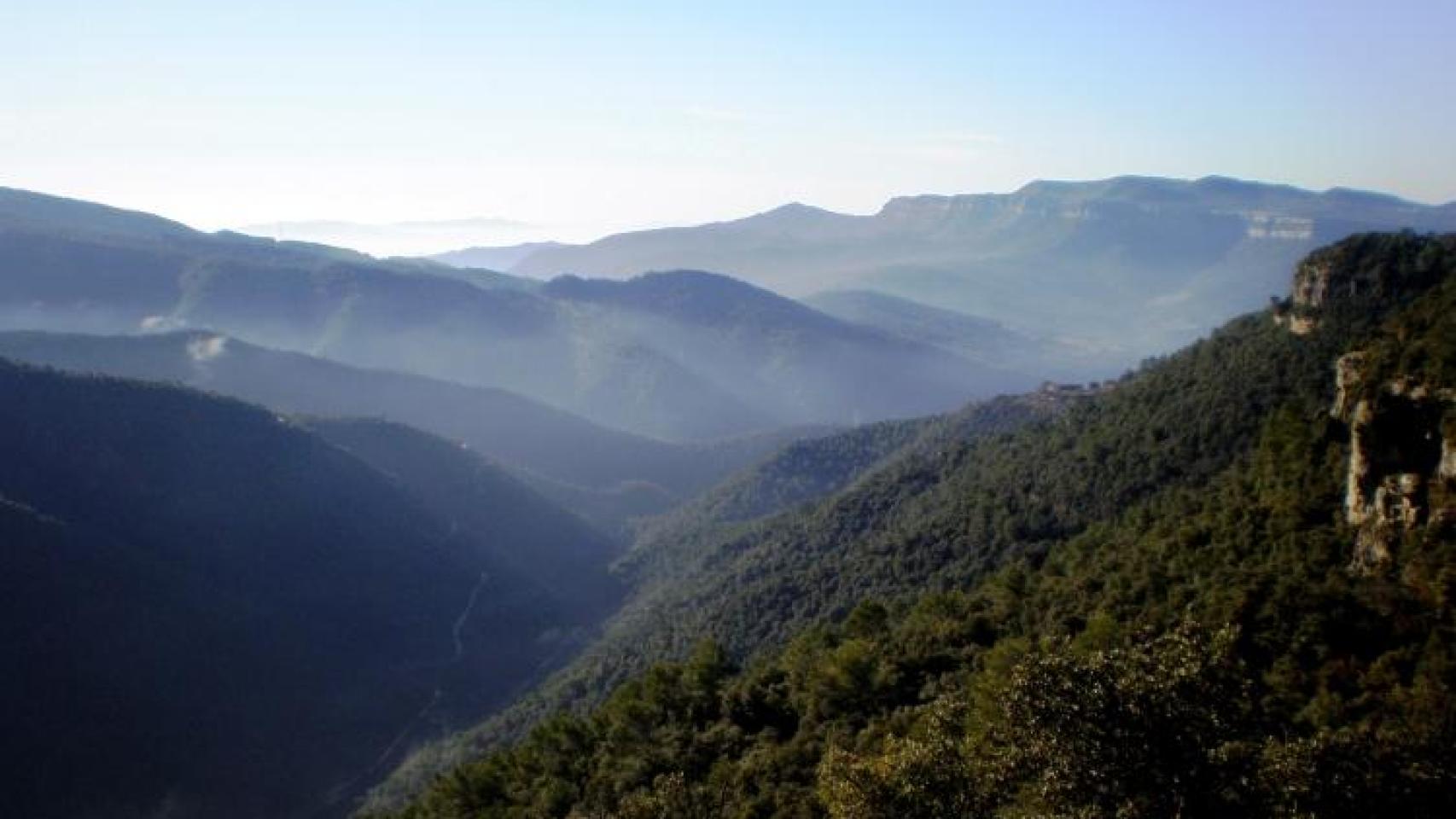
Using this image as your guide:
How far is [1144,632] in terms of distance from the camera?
1180 inches

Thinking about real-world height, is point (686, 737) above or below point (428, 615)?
above

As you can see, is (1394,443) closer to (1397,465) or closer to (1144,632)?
(1397,465)

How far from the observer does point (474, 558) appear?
166 metres

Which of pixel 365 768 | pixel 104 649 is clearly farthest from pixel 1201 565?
pixel 104 649

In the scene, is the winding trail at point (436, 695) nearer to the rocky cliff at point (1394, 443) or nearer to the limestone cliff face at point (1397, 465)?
the rocky cliff at point (1394, 443)

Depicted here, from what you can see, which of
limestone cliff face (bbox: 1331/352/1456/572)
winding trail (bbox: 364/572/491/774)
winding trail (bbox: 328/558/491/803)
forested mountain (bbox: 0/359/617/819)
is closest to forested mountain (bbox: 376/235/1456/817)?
limestone cliff face (bbox: 1331/352/1456/572)

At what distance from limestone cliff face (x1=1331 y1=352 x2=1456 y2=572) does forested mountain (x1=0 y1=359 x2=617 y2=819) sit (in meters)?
95.3

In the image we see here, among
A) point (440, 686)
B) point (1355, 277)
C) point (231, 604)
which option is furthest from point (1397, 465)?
point (231, 604)

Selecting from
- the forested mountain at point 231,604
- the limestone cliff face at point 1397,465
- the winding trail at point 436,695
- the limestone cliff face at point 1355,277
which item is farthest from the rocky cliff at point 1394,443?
the winding trail at point 436,695

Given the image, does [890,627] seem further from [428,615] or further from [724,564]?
[428,615]

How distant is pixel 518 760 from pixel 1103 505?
39.8m

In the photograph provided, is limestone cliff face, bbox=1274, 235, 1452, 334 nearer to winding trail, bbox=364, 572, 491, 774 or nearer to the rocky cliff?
the rocky cliff

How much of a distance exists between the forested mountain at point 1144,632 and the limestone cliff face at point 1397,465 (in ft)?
0.34

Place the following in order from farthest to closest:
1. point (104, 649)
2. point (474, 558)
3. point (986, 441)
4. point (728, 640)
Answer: point (474, 558) → point (986, 441) → point (104, 649) → point (728, 640)
